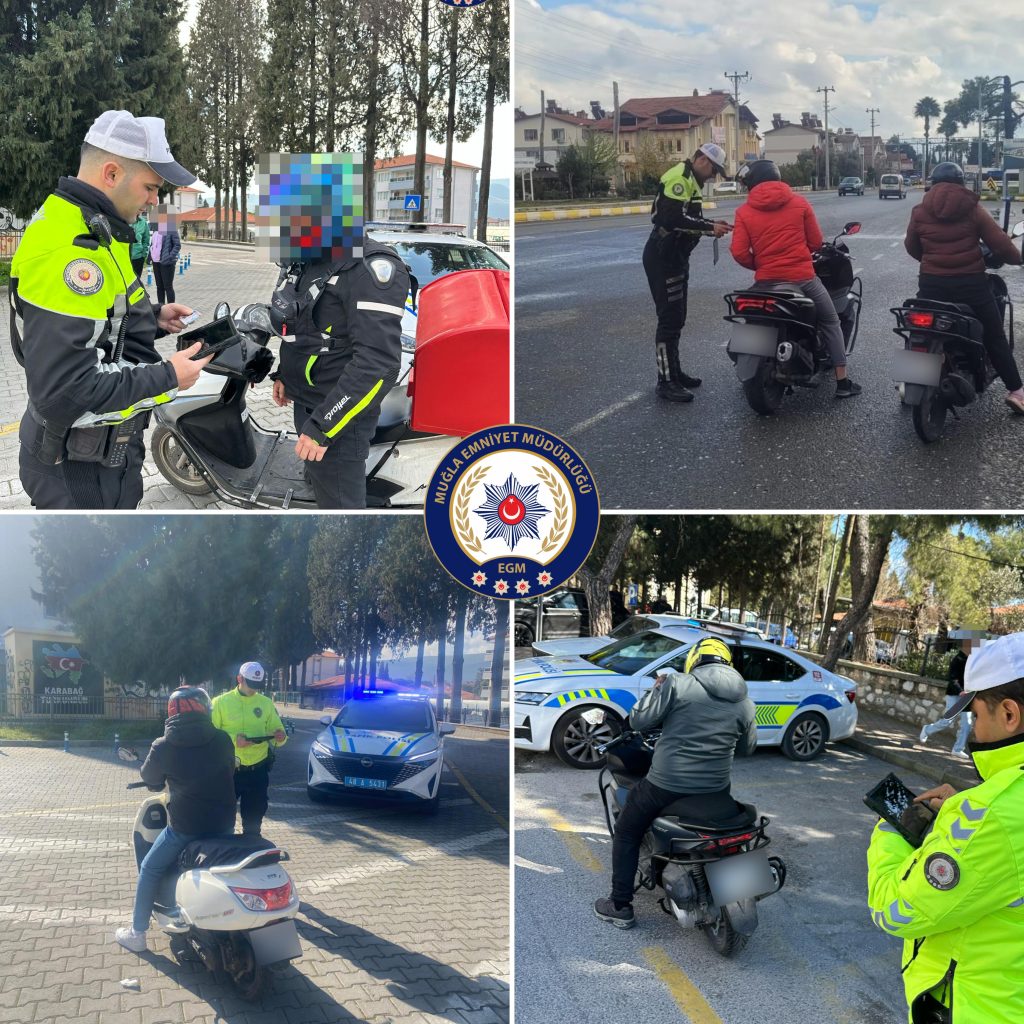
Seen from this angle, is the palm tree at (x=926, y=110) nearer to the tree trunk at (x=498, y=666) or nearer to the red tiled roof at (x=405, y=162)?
the tree trunk at (x=498, y=666)

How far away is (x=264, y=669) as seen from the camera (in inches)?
139

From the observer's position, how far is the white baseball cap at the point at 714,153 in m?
5.39

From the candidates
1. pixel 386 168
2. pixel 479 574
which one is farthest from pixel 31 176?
pixel 479 574

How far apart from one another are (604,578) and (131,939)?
347 cm

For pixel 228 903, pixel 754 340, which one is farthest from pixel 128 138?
pixel 754 340

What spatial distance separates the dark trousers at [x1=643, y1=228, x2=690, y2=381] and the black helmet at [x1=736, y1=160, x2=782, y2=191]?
48 centimetres

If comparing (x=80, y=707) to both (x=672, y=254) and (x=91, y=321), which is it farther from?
(x=672, y=254)

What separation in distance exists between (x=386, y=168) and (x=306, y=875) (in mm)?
8984

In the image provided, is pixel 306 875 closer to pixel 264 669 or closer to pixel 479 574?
pixel 264 669

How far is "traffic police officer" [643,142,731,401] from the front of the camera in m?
5.53

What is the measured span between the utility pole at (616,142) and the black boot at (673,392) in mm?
1098

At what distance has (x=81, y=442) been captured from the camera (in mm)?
3191

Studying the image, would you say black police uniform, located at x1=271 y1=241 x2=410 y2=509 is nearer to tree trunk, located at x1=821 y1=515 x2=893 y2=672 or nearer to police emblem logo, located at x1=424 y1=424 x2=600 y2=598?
police emblem logo, located at x1=424 y1=424 x2=600 y2=598

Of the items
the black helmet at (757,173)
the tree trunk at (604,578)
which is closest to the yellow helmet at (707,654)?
the tree trunk at (604,578)
